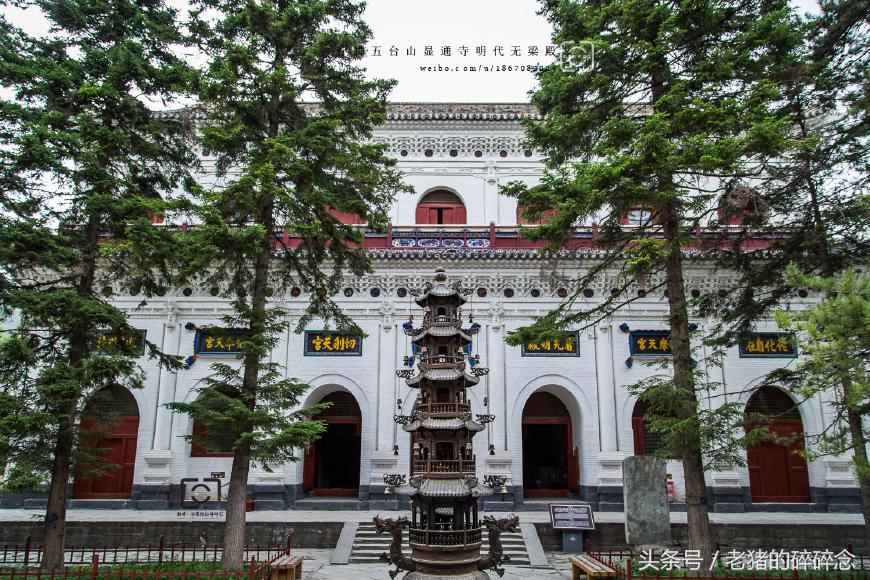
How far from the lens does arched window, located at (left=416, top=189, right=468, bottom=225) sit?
62.2 ft

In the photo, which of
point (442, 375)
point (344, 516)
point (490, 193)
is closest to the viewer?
point (442, 375)

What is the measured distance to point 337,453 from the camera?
Answer: 18.0 meters

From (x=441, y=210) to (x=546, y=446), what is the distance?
325 inches

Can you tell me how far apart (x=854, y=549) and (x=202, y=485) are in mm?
15864

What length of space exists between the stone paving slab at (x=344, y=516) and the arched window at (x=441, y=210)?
8925 millimetres

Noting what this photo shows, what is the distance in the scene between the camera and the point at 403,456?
1605 cm

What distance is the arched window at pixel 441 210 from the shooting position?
1895cm

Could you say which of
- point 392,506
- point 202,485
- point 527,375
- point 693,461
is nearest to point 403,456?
point 392,506

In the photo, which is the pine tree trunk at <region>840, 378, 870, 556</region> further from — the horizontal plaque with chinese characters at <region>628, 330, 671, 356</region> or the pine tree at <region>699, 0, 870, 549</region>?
the horizontal plaque with chinese characters at <region>628, 330, 671, 356</region>

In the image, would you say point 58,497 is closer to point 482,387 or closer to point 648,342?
point 482,387

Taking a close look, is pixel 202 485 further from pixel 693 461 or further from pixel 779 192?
pixel 779 192

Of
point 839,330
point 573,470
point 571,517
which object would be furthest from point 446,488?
point 573,470

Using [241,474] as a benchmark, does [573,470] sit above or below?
below

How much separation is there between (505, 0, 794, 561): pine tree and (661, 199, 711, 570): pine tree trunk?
0.02 m
